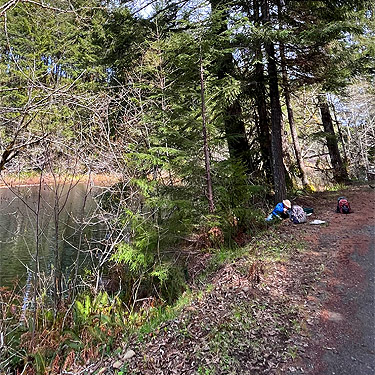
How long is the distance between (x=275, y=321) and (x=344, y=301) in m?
0.75

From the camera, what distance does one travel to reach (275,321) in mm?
2576

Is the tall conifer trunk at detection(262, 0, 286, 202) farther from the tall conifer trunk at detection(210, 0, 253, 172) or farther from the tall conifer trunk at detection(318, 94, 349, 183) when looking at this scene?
the tall conifer trunk at detection(318, 94, 349, 183)

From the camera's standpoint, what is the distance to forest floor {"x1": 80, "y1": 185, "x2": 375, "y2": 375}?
215 cm

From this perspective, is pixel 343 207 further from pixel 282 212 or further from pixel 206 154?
pixel 206 154

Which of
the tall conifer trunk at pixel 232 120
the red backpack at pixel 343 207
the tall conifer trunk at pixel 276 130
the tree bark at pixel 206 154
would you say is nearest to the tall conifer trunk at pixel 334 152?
A: the tall conifer trunk at pixel 232 120

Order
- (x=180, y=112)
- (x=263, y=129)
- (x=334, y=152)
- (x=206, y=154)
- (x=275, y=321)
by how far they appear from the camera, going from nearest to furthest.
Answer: (x=275, y=321)
(x=206, y=154)
(x=180, y=112)
(x=263, y=129)
(x=334, y=152)

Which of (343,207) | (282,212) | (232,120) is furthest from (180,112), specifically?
(343,207)

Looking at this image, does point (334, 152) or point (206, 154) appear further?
point (334, 152)

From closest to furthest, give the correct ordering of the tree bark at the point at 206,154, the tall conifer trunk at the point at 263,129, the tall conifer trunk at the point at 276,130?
the tree bark at the point at 206,154 → the tall conifer trunk at the point at 276,130 → the tall conifer trunk at the point at 263,129

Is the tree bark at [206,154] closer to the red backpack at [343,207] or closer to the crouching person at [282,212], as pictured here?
the crouching person at [282,212]

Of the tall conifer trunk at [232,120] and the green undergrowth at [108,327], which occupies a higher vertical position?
the tall conifer trunk at [232,120]

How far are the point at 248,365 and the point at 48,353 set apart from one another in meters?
2.37

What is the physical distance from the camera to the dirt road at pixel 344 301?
2064mm

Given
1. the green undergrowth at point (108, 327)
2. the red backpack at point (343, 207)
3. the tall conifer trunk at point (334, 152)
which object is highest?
the tall conifer trunk at point (334, 152)
